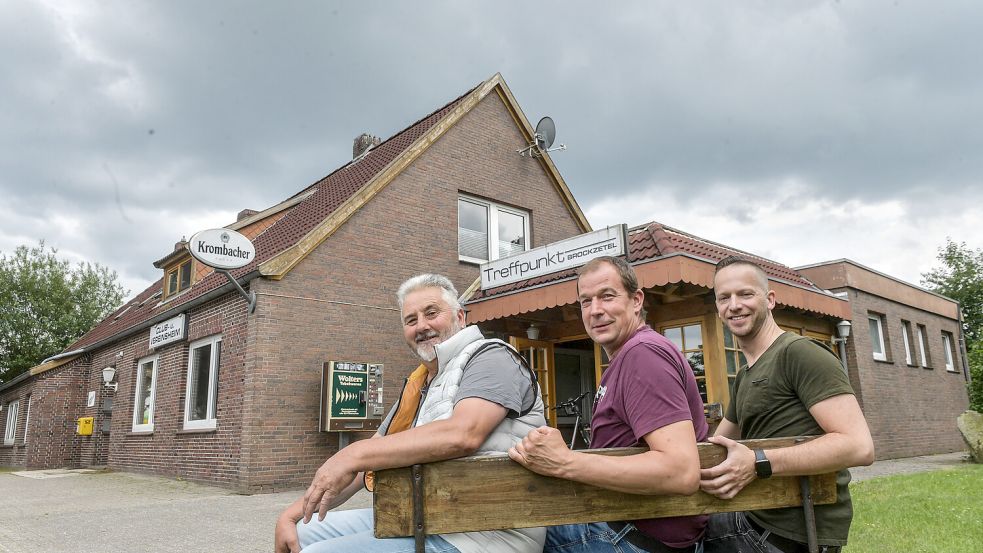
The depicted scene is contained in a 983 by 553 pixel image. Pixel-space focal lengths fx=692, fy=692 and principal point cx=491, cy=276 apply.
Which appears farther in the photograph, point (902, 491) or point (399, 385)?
point (399, 385)

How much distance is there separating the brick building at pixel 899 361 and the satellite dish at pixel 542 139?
246 inches

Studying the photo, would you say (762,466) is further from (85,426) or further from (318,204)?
(85,426)

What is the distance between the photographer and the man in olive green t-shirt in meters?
1.94

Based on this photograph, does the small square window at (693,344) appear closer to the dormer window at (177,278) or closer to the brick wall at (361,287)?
the brick wall at (361,287)

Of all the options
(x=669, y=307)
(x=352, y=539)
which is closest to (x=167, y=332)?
(x=669, y=307)

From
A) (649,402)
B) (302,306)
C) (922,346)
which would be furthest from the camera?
(922,346)

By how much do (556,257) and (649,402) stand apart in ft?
27.1

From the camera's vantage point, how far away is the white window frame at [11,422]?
24484mm

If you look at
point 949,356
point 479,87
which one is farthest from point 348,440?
point 949,356

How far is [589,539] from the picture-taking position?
209cm

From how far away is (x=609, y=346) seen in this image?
7.81 feet

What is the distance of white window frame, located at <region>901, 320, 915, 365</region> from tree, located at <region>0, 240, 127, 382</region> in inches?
1369

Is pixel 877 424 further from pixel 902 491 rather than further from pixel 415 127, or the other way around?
pixel 415 127

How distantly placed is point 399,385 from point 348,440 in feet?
4.19
